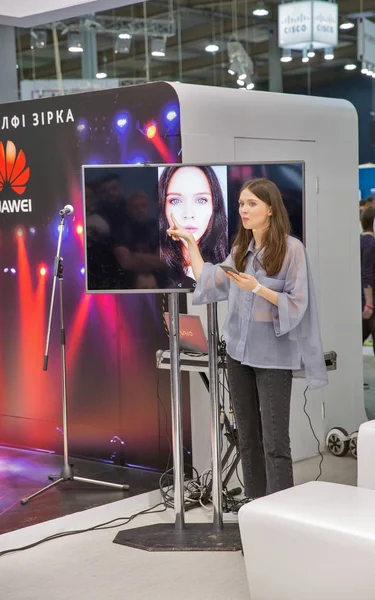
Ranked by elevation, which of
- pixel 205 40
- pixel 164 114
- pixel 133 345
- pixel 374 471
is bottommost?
pixel 374 471

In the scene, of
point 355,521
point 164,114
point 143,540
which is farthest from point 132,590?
point 164,114


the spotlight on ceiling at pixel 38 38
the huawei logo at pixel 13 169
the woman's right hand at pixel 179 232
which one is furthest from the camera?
the spotlight on ceiling at pixel 38 38

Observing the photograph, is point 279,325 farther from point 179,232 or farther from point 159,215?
point 159,215

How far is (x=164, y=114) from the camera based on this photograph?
195 inches

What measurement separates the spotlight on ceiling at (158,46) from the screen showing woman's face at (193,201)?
35.6 feet

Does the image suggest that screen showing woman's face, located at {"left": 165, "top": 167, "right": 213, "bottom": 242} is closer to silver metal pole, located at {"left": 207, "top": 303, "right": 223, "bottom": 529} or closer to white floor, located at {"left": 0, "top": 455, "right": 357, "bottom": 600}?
silver metal pole, located at {"left": 207, "top": 303, "right": 223, "bottom": 529}

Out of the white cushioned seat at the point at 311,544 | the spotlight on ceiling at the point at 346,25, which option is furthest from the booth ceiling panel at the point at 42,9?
the spotlight on ceiling at the point at 346,25

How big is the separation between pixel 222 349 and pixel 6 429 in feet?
7.06

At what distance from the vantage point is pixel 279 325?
3.89 metres

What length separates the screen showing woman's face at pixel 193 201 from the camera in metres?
4.16

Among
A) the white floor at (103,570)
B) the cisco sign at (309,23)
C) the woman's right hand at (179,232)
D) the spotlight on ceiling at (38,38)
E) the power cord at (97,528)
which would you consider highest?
the spotlight on ceiling at (38,38)

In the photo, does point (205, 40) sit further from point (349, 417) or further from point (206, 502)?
point (206, 502)

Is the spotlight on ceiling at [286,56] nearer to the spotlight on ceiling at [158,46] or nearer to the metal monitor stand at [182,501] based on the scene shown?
the spotlight on ceiling at [158,46]

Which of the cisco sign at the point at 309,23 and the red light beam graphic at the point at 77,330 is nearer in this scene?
the red light beam graphic at the point at 77,330
